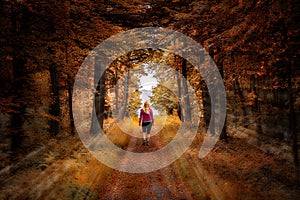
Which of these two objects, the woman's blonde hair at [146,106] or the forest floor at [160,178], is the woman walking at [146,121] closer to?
the woman's blonde hair at [146,106]

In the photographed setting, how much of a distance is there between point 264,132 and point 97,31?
34.9ft

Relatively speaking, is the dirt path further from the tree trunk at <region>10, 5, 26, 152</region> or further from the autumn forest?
the tree trunk at <region>10, 5, 26, 152</region>

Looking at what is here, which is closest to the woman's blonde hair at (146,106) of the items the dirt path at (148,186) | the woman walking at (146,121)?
the woman walking at (146,121)

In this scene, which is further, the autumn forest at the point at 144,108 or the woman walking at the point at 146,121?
the woman walking at the point at 146,121

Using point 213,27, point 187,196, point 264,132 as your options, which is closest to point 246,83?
point 264,132

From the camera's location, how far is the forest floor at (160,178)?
7.07 meters

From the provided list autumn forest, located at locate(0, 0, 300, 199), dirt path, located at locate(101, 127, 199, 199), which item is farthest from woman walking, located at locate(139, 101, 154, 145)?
dirt path, located at locate(101, 127, 199, 199)

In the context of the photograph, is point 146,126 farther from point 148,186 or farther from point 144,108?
point 148,186

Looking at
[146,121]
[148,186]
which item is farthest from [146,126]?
[148,186]

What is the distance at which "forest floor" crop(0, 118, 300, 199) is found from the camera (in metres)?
7.07

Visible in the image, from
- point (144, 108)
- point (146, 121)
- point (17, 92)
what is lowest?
point (146, 121)

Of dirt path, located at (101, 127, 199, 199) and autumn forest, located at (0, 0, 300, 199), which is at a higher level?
autumn forest, located at (0, 0, 300, 199)

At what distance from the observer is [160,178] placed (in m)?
→ 9.84

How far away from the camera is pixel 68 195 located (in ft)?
23.9
